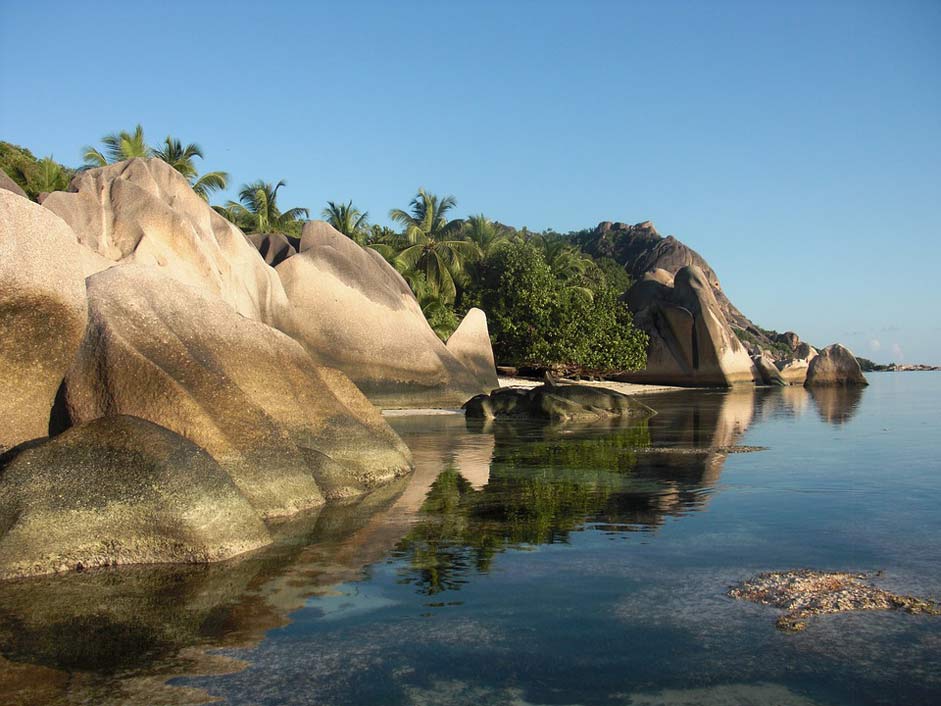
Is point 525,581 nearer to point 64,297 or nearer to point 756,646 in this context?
point 756,646

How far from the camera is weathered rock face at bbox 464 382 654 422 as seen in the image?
23.0 meters

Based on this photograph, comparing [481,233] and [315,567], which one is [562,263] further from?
[315,567]

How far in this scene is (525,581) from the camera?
657cm

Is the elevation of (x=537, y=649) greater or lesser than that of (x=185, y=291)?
lesser

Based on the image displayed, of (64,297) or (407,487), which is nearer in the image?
(64,297)

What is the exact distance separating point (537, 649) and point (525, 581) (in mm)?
1477

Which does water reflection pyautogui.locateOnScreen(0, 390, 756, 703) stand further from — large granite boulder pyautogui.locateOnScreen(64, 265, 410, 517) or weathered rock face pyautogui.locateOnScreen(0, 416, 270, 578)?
large granite boulder pyautogui.locateOnScreen(64, 265, 410, 517)

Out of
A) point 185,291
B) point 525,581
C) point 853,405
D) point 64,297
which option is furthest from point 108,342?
point 853,405

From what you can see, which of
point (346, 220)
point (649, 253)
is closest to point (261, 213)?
point (346, 220)

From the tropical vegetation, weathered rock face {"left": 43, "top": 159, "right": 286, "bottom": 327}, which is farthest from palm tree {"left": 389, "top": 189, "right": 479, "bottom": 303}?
weathered rock face {"left": 43, "top": 159, "right": 286, "bottom": 327}

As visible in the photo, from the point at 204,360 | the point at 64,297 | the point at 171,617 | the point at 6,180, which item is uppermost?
the point at 6,180

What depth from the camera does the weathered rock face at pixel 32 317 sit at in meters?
8.52

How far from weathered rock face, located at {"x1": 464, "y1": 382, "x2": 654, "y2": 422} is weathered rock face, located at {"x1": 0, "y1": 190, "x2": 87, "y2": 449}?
14555 millimetres

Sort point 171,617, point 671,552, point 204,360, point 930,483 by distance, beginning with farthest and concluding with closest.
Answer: point 930,483 → point 204,360 → point 671,552 → point 171,617
